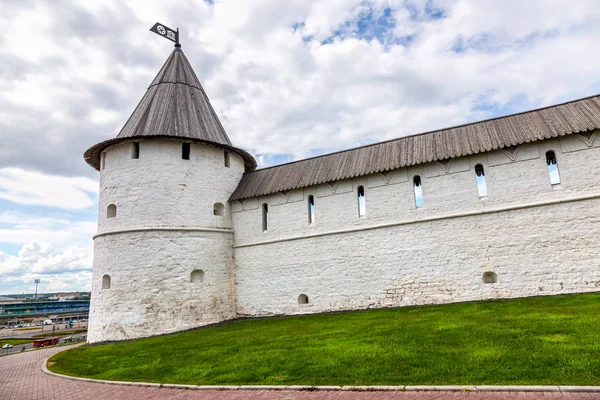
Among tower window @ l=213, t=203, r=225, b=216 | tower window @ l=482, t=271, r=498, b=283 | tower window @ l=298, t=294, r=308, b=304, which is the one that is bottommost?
tower window @ l=298, t=294, r=308, b=304

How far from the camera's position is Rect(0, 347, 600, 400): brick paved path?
510 centimetres

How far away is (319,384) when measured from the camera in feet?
21.1

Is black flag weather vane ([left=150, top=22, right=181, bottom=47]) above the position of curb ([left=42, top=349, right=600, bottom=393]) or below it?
above

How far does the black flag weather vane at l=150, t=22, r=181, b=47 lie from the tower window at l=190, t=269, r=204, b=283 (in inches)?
500

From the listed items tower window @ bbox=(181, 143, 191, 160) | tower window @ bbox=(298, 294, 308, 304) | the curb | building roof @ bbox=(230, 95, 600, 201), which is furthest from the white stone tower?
the curb

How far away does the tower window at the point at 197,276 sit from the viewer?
54.9 ft

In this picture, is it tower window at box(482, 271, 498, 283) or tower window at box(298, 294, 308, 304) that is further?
tower window at box(298, 294, 308, 304)

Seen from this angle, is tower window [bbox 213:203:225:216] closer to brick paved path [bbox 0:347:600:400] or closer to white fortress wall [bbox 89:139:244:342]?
white fortress wall [bbox 89:139:244:342]

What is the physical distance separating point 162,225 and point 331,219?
23.5 ft

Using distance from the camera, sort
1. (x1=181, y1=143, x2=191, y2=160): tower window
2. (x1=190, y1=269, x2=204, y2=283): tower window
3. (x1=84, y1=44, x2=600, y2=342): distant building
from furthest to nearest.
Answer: (x1=181, y1=143, x2=191, y2=160): tower window
(x1=190, y1=269, x2=204, y2=283): tower window
(x1=84, y1=44, x2=600, y2=342): distant building

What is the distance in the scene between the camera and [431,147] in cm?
1497

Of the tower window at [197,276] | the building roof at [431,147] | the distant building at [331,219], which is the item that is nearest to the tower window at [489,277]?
the distant building at [331,219]

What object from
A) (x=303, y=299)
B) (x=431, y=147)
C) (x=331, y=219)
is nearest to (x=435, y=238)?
(x=431, y=147)

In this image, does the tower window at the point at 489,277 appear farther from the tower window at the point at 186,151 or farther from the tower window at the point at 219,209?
the tower window at the point at 186,151
